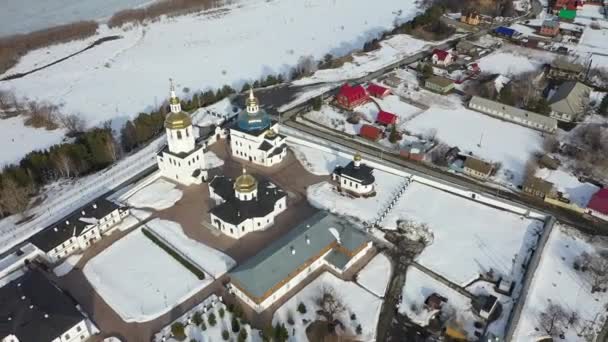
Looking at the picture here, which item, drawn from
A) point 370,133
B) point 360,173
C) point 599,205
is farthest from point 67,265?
point 599,205

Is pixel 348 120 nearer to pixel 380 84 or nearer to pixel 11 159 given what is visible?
pixel 380 84

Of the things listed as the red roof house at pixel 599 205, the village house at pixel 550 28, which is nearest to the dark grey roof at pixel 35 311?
the red roof house at pixel 599 205

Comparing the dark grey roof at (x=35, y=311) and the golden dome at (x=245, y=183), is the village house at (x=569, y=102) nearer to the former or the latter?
the golden dome at (x=245, y=183)

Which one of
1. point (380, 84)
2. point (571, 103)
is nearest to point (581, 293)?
point (571, 103)

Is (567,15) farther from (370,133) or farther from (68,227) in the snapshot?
(68,227)

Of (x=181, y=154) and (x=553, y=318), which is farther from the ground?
(x=181, y=154)
